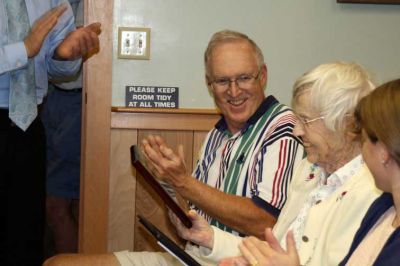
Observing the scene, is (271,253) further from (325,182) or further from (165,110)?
(165,110)

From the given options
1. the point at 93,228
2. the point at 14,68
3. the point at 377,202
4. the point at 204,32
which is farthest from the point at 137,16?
the point at 377,202

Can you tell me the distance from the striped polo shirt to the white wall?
25.9 inches

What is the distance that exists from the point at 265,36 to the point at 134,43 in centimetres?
56

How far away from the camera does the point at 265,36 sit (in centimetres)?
279

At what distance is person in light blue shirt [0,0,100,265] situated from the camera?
90.8 inches

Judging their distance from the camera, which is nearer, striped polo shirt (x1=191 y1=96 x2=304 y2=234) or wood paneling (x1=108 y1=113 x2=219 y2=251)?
striped polo shirt (x1=191 y1=96 x2=304 y2=234)

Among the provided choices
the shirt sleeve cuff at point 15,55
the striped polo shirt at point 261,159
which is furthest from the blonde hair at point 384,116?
the shirt sleeve cuff at point 15,55

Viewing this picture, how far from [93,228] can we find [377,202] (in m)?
1.64

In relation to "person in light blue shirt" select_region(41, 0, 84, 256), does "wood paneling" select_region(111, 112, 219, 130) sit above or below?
above

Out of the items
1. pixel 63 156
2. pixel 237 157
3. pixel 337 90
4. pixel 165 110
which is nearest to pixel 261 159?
pixel 237 157

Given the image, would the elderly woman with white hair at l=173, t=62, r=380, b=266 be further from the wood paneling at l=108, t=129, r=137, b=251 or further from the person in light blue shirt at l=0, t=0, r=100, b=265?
the wood paneling at l=108, t=129, r=137, b=251

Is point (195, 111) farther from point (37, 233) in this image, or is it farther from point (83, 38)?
point (37, 233)

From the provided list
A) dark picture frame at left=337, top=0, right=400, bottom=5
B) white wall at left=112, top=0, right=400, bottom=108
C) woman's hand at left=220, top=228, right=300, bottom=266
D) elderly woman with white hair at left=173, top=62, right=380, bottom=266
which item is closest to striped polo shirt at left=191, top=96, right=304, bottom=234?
elderly woman with white hair at left=173, top=62, right=380, bottom=266

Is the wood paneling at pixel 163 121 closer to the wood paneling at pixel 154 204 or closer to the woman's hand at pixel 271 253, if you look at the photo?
the wood paneling at pixel 154 204
